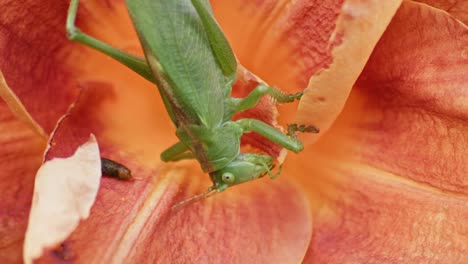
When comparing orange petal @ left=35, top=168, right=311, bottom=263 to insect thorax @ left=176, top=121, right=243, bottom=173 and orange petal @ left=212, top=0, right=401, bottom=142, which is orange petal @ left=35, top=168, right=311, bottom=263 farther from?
orange petal @ left=212, top=0, right=401, bottom=142

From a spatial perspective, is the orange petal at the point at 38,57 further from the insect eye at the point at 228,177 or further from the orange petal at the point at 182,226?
the insect eye at the point at 228,177

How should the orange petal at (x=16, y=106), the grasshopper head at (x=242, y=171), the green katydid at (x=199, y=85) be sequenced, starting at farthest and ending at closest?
the grasshopper head at (x=242, y=171) < the green katydid at (x=199, y=85) < the orange petal at (x=16, y=106)

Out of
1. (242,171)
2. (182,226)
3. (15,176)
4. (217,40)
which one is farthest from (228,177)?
(15,176)

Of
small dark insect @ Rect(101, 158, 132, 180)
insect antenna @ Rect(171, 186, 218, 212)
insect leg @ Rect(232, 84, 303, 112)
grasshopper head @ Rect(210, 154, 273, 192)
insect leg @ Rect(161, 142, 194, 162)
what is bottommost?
grasshopper head @ Rect(210, 154, 273, 192)

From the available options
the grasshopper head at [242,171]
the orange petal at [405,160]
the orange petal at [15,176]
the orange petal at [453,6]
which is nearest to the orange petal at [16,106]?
the orange petal at [15,176]

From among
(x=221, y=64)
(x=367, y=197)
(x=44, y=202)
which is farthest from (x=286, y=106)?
(x=44, y=202)

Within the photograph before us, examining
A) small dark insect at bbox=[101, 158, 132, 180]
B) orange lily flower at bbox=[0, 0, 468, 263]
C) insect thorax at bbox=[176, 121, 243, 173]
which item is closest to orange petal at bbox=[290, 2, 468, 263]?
orange lily flower at bbox=[0, 0, 468, 263]
